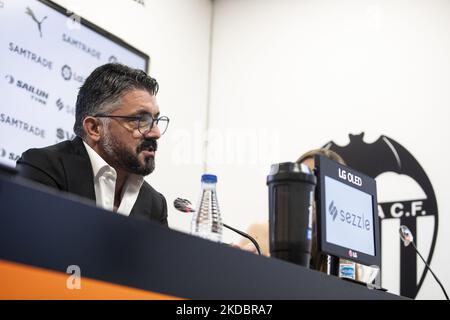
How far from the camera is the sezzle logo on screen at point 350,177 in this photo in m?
1.40

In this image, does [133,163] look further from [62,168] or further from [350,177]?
[350,177]

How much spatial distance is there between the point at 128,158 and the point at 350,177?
75 cm

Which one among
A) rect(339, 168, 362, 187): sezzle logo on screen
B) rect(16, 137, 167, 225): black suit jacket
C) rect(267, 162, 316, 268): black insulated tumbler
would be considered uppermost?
rect(16, 137, 167, 225): black suit jacket

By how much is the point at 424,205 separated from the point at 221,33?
5.43 ft

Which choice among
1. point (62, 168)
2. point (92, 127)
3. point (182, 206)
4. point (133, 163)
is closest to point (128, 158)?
point (133, 163)

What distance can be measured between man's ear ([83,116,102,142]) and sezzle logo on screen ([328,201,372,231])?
0.88 metres

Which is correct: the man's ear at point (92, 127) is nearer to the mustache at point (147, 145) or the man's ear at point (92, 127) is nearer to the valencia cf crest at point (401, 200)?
the mustache at point (147, 145)

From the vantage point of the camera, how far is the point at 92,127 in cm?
198

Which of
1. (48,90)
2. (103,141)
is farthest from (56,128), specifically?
(103,141)

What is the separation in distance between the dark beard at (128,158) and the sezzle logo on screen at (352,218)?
27.9 inches

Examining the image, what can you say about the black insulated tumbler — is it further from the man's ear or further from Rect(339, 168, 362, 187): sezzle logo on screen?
the man's ear

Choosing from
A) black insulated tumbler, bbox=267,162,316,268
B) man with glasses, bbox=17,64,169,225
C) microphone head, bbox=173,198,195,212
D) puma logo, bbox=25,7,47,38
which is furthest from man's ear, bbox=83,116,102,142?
black insulated tumbler, bbox=267,162,316,268

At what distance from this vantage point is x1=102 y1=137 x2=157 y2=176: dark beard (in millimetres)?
1933
